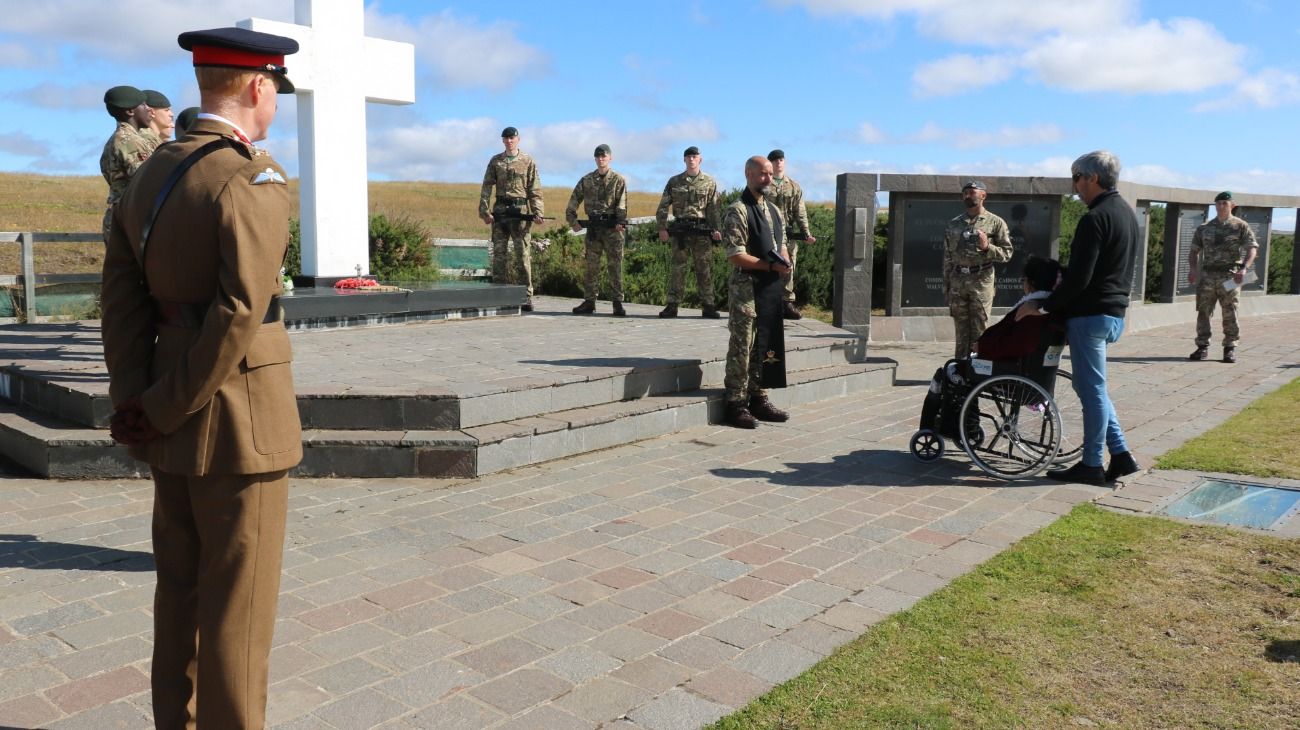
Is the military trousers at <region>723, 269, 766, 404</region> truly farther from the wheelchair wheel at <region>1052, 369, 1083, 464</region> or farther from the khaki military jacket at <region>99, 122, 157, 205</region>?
the khaki military jacket at <region>99, 122, 157, 205</region>

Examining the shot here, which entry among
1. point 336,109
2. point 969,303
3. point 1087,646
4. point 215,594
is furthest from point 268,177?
point 336,109

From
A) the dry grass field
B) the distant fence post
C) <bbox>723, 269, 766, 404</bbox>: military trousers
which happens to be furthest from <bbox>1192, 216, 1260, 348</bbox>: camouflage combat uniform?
the distant fence post

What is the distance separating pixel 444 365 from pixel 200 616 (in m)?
5.40

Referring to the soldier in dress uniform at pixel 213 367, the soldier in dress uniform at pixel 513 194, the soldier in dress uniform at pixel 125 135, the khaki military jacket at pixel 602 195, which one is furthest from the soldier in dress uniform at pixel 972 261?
the soldier in dress uniform at pixel 213 367

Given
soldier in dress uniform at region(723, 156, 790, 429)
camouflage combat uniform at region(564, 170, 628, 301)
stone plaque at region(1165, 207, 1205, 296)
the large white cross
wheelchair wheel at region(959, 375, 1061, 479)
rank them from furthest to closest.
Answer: stone plaque at region(1165, 207, 1205, 296)
camouflage combat uniform at region(564, 170, 628, 301)
the large white cross
soldier in dress uniform at region(723, 156, 790, 429)
wheelchair wheel at region(959, 375, 1061, 479)

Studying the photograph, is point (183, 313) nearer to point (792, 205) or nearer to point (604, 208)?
point (604, 208)

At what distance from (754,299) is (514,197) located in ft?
18.3

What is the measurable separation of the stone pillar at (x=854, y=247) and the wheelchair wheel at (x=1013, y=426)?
5.88 meters

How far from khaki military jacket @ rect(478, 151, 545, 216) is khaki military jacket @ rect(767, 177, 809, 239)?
3045 mm

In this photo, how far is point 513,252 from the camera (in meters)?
13.1

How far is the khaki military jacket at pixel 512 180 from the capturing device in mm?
12422

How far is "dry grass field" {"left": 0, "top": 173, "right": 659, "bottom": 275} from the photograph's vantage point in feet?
87.4

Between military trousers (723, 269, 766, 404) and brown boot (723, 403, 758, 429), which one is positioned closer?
military trousers (723, 269, 766, 404)

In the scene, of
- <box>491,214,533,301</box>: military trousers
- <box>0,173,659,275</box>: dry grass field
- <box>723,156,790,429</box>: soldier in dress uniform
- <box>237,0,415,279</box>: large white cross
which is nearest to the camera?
<box>723,156,790,429</box>: soldier in dress uniform
